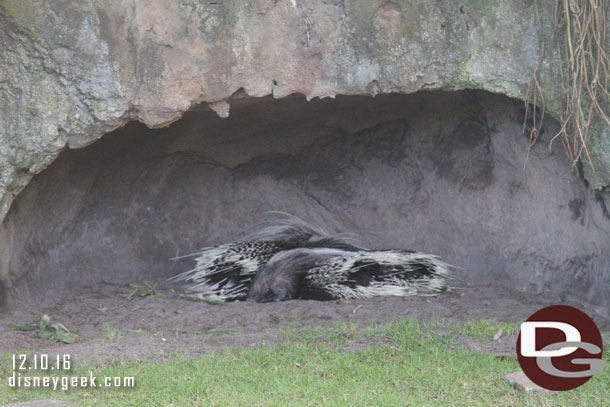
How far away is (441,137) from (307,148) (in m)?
0.90

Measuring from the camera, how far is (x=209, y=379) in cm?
303

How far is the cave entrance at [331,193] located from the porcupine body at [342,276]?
0.38 meters

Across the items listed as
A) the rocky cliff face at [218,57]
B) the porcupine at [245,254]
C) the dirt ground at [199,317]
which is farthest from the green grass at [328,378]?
the porcupine at [245,254]

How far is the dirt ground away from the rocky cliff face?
27.1 inches

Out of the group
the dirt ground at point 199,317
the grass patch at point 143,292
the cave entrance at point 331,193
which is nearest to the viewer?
the dirt ground at point 199,317

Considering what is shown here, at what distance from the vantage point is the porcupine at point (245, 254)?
15.5 feet

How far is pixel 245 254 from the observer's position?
4895 mm

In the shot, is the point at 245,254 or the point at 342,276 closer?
the point at 342,276

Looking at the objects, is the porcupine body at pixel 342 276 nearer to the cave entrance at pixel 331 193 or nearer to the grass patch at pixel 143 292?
the cave entrance at pixel 331 193

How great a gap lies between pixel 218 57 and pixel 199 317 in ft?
4.31

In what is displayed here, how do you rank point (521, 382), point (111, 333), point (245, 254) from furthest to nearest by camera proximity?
point (245, 254)
point (111, 333)
point (521, 382)

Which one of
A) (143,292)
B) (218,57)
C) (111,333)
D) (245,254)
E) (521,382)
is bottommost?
(521,382)

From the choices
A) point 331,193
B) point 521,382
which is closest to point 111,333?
point 521,382

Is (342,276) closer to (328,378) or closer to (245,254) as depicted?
(245,254)
